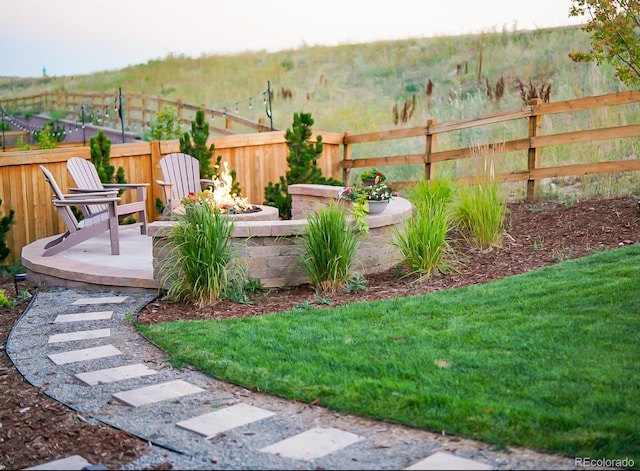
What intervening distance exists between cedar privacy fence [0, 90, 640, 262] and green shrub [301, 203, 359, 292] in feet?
8.22

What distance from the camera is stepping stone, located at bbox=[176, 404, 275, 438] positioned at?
126 inches

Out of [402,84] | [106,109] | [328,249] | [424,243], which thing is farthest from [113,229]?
[402,84]

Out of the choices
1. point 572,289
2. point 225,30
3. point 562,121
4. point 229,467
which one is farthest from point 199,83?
point 229,467

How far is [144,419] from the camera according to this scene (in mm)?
3385

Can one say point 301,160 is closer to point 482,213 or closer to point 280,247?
point 482,213

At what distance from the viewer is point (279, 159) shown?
11.0 metres

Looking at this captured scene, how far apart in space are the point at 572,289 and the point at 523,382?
5.81 feet

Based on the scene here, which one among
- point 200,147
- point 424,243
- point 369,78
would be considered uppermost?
point 369,78

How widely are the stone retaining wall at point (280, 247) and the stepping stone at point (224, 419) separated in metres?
2.60

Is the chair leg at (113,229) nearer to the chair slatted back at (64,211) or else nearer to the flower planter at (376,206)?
the chair slatted back at (64,211)

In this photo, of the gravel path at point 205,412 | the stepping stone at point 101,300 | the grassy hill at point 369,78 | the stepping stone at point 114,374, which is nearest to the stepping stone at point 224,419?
the gravel path at point 205,412

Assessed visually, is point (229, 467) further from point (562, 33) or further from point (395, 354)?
point (562, 33)

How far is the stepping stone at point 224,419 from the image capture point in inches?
126

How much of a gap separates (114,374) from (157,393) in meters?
0.48
